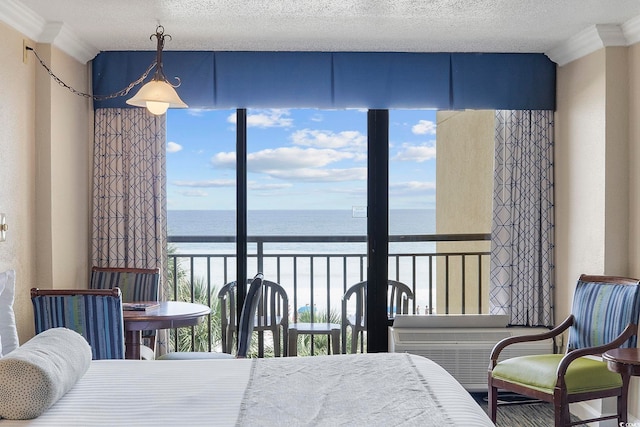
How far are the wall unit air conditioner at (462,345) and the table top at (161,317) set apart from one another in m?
1.52

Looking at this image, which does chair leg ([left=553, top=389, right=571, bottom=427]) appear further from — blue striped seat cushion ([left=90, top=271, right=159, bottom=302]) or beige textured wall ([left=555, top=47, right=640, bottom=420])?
blue striped seat cushion ([left=90, top=271, right=159, bottom=302])

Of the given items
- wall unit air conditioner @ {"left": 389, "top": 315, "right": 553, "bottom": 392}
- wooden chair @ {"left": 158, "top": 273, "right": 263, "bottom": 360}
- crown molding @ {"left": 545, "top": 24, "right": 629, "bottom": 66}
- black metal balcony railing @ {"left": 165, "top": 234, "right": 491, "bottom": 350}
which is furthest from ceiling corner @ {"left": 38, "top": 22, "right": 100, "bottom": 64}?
crown molding @ {"left": 545, "top": 24, "right": 629, "bottom": 66}

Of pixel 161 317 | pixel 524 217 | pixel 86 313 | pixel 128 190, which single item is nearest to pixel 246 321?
pixel 161 317

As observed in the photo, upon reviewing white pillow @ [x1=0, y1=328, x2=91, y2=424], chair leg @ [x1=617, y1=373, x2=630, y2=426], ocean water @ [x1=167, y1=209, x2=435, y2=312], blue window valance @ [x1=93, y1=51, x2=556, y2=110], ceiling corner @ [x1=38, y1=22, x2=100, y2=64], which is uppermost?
ceiling corner @ [x1=38, y1=22, x2=100, y2=64]

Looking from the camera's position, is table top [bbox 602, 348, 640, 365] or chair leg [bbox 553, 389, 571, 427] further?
chair leg [bbox 553, 389, 571, 427]

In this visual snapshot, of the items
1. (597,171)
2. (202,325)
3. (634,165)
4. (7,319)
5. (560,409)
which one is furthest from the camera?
(202,325)

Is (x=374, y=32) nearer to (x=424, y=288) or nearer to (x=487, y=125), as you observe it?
(x=487, y=125)

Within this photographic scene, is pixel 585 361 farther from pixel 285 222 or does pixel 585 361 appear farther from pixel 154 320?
pixel 154 320

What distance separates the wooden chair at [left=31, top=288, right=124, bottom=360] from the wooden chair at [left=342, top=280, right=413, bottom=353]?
214cm

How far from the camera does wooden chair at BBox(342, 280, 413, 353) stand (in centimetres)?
499

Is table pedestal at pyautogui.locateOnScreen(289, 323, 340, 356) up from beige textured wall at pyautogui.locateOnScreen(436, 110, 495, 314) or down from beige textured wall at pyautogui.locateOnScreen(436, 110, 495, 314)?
down

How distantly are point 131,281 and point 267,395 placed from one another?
2.53 metres

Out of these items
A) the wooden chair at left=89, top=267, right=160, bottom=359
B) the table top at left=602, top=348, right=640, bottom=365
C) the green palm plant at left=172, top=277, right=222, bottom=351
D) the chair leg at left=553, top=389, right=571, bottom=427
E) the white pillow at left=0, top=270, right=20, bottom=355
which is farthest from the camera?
the green palm plant at left=172, top=277, right=222, bottom=351

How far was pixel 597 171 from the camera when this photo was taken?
4227 millimetres
